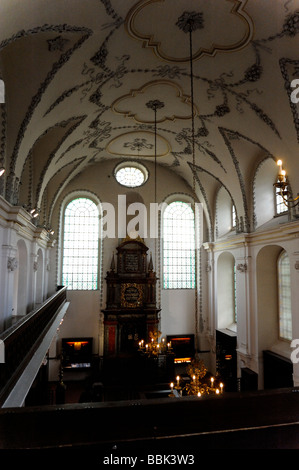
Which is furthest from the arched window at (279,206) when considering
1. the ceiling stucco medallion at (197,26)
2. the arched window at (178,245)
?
the ceiling stucco medallion at (197,26)

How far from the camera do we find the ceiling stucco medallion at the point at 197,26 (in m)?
6.53

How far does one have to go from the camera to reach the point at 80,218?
1705 centimetres

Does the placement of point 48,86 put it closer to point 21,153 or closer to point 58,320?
point 21,153

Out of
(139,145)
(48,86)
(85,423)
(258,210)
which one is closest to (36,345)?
(48,86)

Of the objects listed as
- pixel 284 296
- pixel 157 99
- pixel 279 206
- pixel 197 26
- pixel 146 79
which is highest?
Answer: pixel 157 99

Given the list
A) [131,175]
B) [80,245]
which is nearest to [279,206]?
[131,175]

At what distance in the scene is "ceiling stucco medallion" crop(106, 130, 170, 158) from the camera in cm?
1423

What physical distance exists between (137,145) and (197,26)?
8371 millimetres

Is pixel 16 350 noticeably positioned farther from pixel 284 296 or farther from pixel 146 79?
pixel 284 296

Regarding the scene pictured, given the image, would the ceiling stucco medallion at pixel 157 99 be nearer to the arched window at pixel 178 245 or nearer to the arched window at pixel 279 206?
the arched window at pixel 279 206

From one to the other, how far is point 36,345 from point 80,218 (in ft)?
34.7

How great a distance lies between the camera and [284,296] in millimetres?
12680

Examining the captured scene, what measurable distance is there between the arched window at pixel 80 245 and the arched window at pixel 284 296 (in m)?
8.99

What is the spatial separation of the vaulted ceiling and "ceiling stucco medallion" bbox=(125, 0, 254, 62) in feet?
0.08
